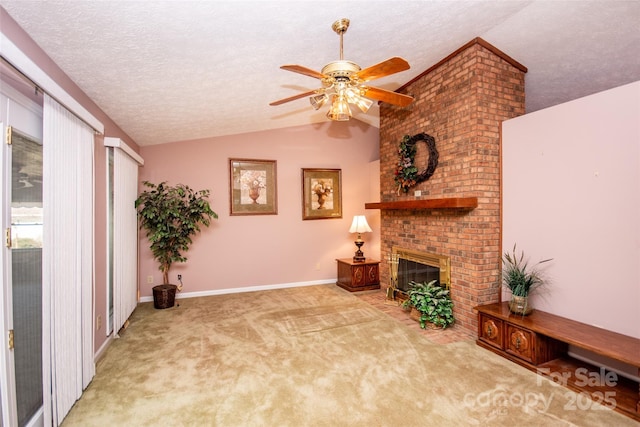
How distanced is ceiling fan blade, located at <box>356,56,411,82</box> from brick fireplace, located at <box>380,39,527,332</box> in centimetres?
151

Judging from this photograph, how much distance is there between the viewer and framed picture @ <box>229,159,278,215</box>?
203 inches

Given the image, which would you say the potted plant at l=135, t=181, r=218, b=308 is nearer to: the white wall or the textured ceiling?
the textured ceiling

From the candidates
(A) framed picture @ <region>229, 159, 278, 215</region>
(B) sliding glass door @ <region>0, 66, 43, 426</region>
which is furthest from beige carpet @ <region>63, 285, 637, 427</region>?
(A) framed picture @ <region>229, 159, 278, 215</region>

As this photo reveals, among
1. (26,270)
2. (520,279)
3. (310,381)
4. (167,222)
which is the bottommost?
(310,381)

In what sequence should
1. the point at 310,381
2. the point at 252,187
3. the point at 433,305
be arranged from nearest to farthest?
1. the point at 310,381
2. the point at 433,305
3. the point at 252,187

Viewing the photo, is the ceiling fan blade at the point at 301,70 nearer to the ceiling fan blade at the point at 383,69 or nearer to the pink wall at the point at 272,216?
the ceiling fan blade at the point at 383,69

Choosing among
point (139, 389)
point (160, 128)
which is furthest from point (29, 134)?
point (160, 128)

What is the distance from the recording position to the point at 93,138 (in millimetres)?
2686

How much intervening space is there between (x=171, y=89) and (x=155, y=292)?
Result: 2842mm

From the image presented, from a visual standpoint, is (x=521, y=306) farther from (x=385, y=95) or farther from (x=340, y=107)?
(x=340, y=107)

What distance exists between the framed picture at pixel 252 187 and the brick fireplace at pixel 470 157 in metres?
2.67

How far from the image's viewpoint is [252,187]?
17.3 ft

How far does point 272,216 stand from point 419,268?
8.60 ft

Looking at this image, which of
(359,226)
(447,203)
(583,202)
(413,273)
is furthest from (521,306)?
(359,226)
